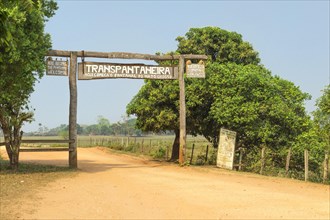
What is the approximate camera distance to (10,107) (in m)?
15.4

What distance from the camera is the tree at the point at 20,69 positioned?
13917 mm

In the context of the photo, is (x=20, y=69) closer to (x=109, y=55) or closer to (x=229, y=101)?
(x=109, y=55)

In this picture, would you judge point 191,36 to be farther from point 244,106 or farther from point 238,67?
point 244,106

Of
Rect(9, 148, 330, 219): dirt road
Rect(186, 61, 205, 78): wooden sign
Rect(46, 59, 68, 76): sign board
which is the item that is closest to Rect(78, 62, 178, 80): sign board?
Rect(186, 61, 205, 78): wooden sign

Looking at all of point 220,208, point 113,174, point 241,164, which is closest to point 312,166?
point 241,164

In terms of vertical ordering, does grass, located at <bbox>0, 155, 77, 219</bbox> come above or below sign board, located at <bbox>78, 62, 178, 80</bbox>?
below

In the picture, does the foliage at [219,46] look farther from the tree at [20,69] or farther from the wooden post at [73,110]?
the tree at [20,69]

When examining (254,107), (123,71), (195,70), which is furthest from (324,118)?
(123,71)

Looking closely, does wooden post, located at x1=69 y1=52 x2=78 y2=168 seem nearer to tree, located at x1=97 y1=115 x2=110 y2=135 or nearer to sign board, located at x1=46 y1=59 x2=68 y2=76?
sign board, located at x1=46 y1=59 x2=68 y2=76

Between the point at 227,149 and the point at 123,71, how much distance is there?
6057 mm

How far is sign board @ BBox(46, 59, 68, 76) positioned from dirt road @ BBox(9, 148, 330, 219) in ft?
15.0

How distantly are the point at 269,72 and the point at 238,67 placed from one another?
2500mm

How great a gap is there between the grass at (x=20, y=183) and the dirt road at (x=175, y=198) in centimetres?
26

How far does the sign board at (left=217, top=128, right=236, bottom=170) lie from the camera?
59.9 ft
